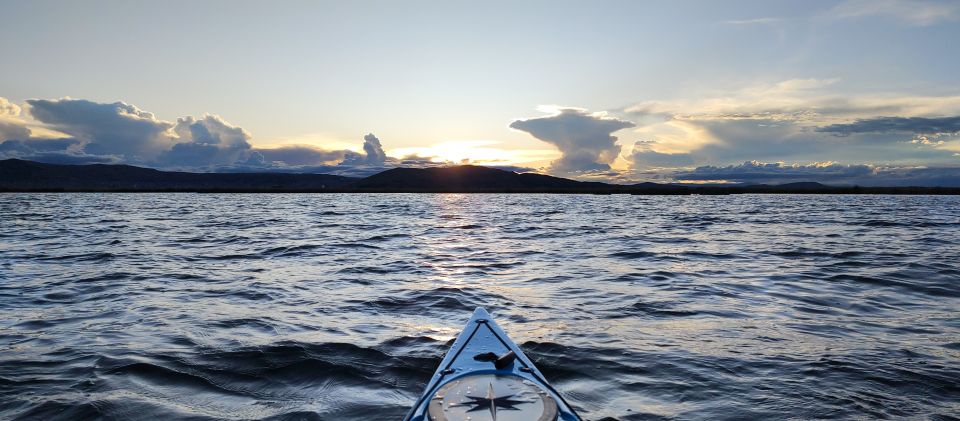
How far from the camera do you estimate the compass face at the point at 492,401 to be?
4328 mm

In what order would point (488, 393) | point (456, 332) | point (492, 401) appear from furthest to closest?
point (456, 332)
point (488, 393)
point (492, 401)

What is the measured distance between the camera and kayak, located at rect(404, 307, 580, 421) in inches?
172

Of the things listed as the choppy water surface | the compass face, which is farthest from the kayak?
the choppy water surface

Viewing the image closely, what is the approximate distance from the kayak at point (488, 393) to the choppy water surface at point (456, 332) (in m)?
0.84

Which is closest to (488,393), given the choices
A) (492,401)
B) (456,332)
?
(492,401)

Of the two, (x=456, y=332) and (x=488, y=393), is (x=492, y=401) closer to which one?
(x=488, y=393)

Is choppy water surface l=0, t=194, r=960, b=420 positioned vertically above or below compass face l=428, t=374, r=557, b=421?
below

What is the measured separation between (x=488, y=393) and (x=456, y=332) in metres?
3.94

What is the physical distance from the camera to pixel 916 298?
1126 centimetres

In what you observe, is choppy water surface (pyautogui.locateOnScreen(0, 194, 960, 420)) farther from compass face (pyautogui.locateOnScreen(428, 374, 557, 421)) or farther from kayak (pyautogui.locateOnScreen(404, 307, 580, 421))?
compass face (pyautogui.locateOnScreen(428, 374, 557, 421))

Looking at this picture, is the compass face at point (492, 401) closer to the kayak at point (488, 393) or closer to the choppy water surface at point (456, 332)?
the kayak at point (488, 393)

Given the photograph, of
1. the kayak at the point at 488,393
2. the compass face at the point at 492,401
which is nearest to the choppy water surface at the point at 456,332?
the kayak at the point at 488,393

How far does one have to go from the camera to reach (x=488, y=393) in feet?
15.6

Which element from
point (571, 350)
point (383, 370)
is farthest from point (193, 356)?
point (571, 350)
